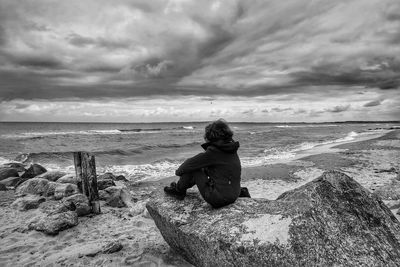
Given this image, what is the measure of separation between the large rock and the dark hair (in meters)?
1.24

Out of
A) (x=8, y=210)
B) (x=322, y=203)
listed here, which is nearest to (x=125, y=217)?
(x=8, y=210)

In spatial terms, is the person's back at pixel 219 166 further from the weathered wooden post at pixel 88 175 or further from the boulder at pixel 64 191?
the boulder at pixel 64 191

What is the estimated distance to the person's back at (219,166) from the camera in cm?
483

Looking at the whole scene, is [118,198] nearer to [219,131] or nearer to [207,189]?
[207,189]

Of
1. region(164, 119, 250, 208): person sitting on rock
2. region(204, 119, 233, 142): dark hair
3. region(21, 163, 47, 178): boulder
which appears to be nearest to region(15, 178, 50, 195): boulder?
region(21, 163, 47, 178): boulder

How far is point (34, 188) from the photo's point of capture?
10.9m

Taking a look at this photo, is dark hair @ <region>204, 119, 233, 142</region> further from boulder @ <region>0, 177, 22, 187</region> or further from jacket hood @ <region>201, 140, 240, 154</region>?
boulder @ <region>0, 177, 22, 187</region>

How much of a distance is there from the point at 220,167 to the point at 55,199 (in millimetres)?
7514

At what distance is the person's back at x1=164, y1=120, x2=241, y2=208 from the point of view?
4832 millimetres

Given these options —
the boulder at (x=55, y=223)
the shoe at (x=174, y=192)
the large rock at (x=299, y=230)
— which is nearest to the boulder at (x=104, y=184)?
the boulder at (x=55, y=223)

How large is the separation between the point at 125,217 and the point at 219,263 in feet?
14.8

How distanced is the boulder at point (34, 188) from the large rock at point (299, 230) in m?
7.83

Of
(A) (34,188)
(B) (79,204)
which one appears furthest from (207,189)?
(A) (34,188)

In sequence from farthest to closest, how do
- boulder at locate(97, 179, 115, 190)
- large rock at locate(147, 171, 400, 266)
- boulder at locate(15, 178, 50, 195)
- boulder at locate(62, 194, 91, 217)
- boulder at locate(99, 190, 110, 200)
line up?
boulder at locate(97, 179, 115, 190)
boulder at locate(15, 178, 50, 195)
boulder at locate(99, 190, 110, 200)
boulder at locate(62, 194, 91, 217)
large rock at locate(147, 171, 400, 266)
